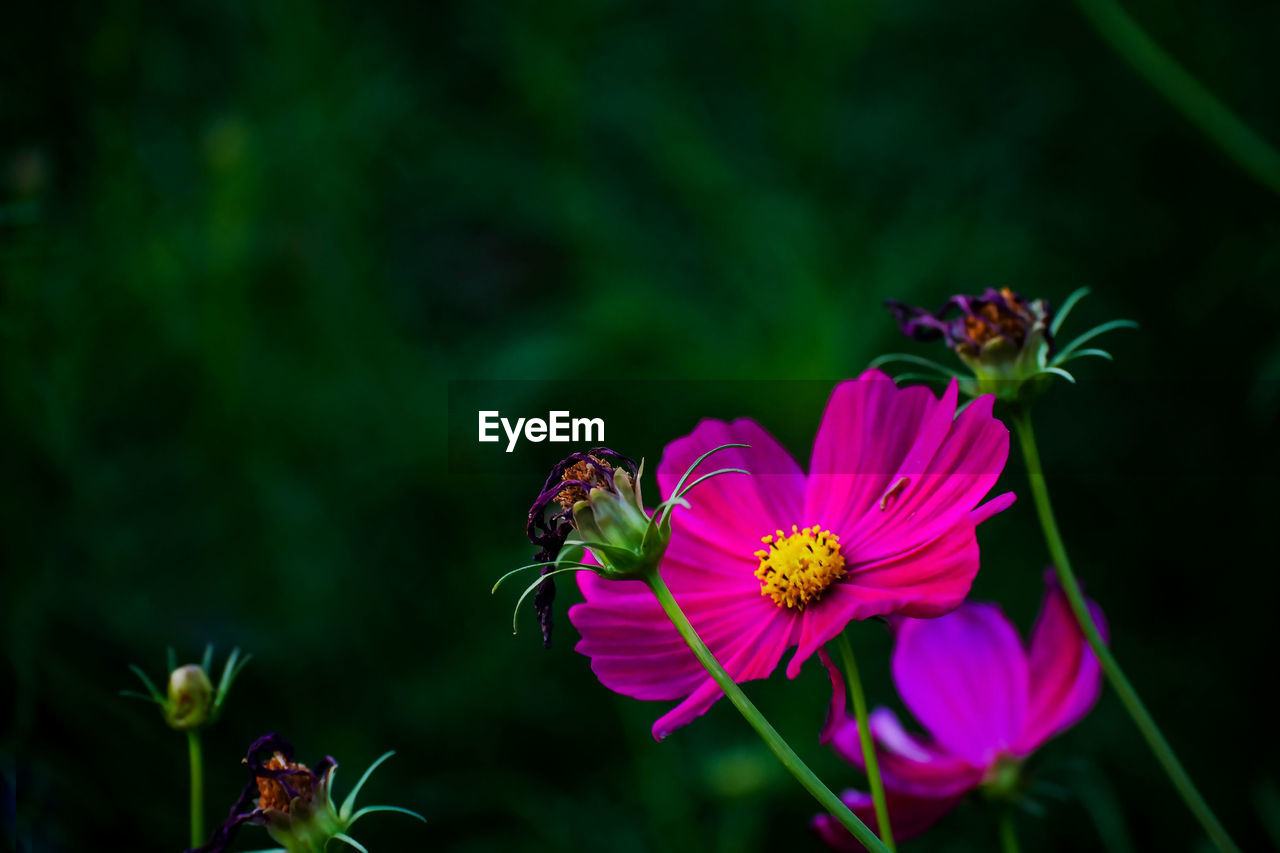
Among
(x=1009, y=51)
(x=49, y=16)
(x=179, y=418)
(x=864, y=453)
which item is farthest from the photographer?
(x=1009, y=51)

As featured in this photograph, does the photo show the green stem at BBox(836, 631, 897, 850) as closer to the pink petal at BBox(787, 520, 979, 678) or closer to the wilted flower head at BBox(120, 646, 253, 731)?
the pink petal at BBox(787, 520, 979, 678)

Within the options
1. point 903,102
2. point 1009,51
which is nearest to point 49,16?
point 903,102

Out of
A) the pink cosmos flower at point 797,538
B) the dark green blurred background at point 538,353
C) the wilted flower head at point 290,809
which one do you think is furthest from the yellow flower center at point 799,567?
the dark green blurred background at point 538,353

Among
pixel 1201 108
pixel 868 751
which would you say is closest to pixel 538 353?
pixel 1201 108

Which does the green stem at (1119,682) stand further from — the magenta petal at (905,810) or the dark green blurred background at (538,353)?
the dark green blurred background at (538,353)

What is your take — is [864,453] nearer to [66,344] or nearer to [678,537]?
[678,537]

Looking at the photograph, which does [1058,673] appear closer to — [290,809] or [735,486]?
[735,486]

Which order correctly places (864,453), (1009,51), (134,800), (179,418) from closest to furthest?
(864,453) → (134,800) → (179,418) → (1009,51)
